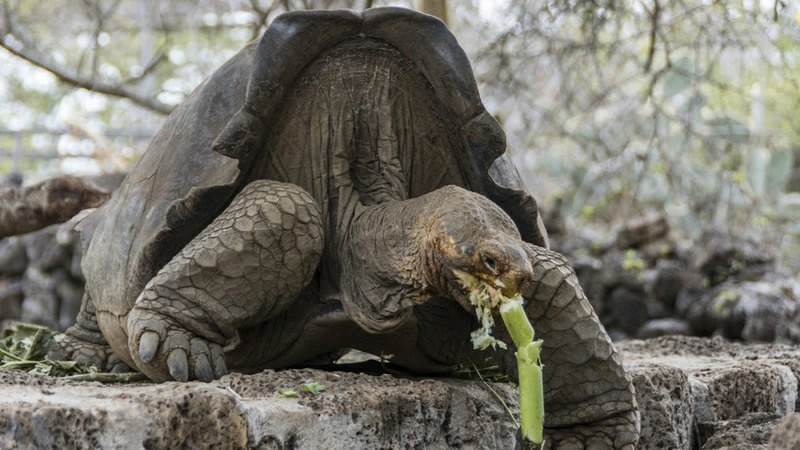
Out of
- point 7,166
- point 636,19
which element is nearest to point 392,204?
point 636,19

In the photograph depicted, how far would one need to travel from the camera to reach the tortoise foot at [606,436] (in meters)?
2.91

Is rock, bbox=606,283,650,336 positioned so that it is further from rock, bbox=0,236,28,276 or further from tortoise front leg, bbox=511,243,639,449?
tortoise front leg, bbox=511,243,639,449

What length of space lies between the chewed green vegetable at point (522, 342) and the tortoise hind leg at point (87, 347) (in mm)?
1772

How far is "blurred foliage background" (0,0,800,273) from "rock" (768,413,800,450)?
353cm

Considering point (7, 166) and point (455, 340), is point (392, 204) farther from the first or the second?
point (7, 166)

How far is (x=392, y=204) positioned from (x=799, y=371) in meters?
2.07

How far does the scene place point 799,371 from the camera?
409 centimetres

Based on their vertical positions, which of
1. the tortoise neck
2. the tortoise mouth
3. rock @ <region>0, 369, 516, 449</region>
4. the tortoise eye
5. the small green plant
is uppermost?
the small green plant

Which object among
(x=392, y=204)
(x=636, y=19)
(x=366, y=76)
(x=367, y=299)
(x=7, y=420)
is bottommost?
(x=7, y=420)

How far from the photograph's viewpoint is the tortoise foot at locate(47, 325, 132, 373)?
12.2 ft

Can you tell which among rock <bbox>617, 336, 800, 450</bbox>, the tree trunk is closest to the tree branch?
the tree trunk

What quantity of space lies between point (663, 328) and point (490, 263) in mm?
7081

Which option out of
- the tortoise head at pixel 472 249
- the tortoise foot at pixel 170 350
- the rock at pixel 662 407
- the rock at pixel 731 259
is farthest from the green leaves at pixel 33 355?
the rock at pixel 731 259

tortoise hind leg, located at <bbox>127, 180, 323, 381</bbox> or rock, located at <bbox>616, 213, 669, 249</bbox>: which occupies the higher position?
rock, located at <bbox>616, 213, 669, 249</bbox>
